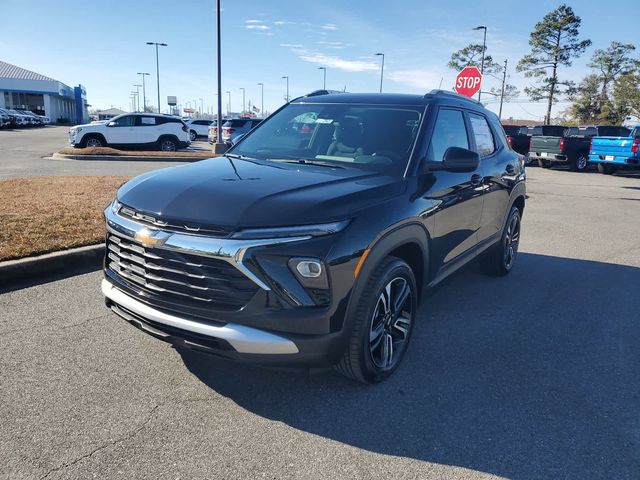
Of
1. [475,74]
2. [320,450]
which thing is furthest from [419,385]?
[475,74]

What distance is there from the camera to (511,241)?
611cm

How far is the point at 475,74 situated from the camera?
43.1 feet

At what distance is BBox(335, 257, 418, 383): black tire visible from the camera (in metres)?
3.01

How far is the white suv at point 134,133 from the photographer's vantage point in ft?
69.2

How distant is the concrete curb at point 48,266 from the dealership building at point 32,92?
230 ft

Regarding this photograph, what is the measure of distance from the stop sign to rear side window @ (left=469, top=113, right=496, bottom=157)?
8417 millimetres

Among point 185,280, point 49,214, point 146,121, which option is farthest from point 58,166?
point 185,280

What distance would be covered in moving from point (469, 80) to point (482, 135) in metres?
9.00

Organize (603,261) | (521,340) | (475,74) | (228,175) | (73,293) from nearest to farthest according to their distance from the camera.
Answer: (228,175) → (521,340) → (73,293) → (603,261) → (475,74)

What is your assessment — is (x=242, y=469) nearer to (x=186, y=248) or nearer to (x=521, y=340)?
(x=186, y=248)

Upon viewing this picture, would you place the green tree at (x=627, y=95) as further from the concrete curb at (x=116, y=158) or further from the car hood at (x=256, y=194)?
the car hood at (x=256, y=194)

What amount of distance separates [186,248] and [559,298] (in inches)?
163

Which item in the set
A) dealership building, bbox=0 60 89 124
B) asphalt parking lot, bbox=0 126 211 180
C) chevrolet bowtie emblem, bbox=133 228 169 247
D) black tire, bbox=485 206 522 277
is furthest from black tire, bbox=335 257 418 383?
dealership building, bbox=0 60 89 124

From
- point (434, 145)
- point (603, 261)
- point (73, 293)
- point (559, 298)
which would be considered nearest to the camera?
point (434, 145)
